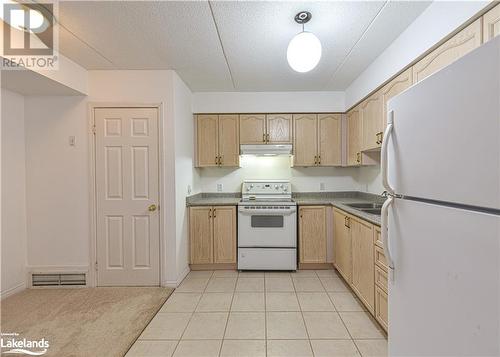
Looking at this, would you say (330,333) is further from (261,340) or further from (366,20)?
(366,20)

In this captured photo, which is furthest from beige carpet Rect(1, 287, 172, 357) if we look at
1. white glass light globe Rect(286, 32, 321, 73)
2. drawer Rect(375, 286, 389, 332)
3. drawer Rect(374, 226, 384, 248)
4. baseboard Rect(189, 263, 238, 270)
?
white glass light globe Rect(286, 32, 321, 73)

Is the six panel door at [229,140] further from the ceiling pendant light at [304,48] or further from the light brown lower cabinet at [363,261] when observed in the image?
the ceiling pendant light at [304,48]

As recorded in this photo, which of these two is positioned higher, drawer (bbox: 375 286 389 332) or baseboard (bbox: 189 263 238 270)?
drawer (bbox: 375 286 389 332)

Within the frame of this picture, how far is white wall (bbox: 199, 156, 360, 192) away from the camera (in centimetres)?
384

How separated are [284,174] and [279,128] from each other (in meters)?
0.72

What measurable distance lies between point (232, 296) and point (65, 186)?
7.31 feet

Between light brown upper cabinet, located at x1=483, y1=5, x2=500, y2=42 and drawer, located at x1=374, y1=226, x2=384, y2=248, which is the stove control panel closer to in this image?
drawer, located at x1=374, y1=226, x2=384, y2=248

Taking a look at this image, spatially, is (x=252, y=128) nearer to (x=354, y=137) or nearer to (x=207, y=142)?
(x=207, y=142)

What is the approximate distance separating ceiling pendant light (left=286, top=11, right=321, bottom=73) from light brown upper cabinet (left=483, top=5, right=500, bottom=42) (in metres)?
0.91

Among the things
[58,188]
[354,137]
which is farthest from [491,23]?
[58,188]

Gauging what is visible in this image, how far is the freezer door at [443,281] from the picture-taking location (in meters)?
0.67

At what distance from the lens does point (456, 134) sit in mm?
772

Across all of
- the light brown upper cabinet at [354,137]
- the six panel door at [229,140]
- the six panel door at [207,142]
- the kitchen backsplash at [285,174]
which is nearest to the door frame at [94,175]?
the six panel door at [207,142]

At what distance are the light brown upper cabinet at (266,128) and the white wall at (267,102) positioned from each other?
0.29 ft
